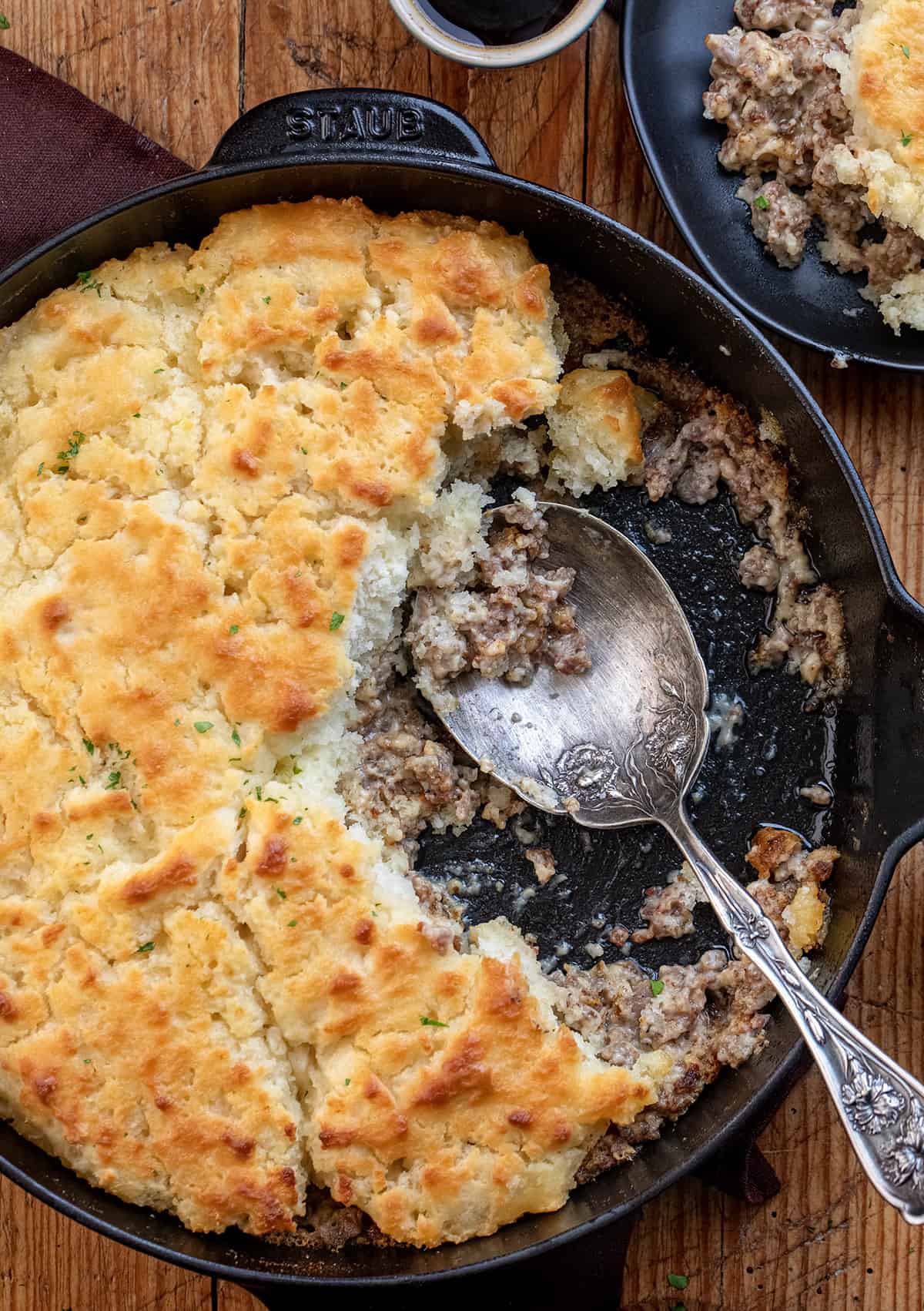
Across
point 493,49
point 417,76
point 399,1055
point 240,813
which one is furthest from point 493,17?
point 399,1055

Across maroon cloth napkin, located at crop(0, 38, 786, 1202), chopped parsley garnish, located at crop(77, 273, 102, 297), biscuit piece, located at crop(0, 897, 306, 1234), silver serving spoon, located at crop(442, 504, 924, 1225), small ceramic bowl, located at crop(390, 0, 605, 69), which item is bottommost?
biscuit piece, located at crop(0, 897, 306, 1234)

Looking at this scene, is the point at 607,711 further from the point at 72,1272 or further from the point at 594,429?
the point at 72,1272

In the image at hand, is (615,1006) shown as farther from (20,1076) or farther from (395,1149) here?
(20,1076)

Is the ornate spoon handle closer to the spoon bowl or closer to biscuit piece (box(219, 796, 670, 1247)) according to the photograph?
the spoon bowl

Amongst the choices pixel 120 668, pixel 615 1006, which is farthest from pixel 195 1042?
pixel 615 1006

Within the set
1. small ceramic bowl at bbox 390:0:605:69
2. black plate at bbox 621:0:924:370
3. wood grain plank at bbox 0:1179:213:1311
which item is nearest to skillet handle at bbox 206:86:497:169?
small ceramic bowl at bbox 390:0:605:69
